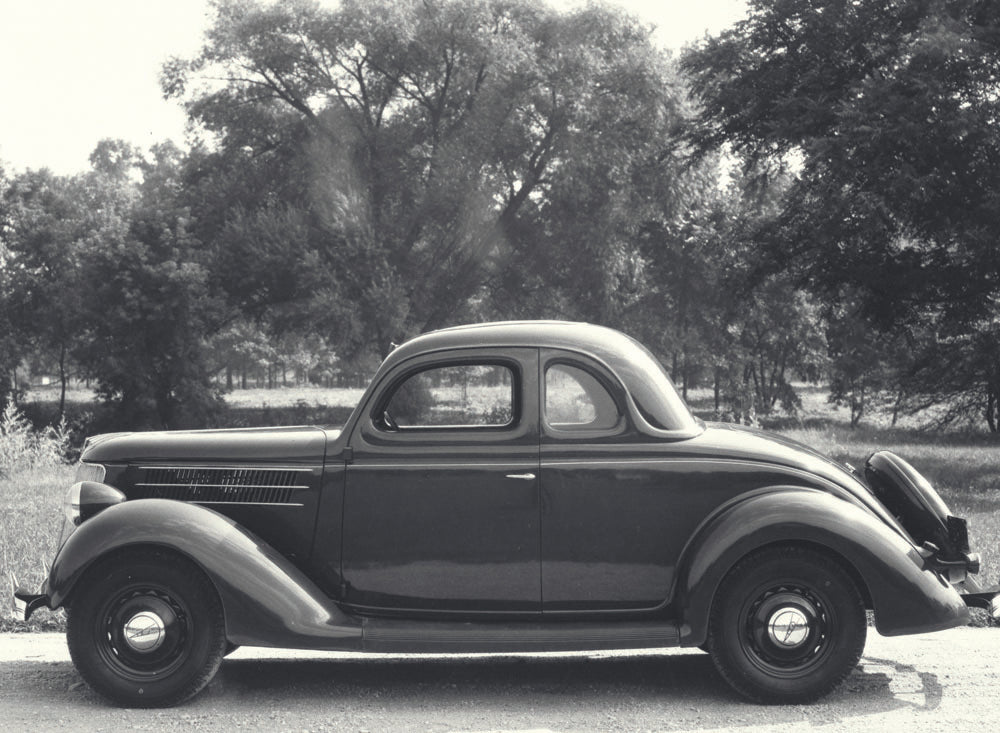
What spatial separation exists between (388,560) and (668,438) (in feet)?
4.74

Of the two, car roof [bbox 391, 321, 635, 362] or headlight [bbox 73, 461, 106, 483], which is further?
headlight [bbox 73, 461, 106, 483]

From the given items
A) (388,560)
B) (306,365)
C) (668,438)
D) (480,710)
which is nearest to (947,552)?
(668,438)

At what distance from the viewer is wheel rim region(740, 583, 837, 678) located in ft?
15.7

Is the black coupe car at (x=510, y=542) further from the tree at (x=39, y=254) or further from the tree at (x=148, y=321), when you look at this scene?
the tree at (x=39, y=254)

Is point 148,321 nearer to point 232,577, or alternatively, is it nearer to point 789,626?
point 232,577

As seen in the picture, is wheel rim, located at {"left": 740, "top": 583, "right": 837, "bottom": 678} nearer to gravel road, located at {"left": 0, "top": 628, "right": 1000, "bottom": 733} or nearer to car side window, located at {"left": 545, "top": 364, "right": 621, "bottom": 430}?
gravel road, located at {"left": 0, "top": 628, "right": 1000, "bottom": 733}

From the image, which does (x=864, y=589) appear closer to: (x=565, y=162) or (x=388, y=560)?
(x=388, y=560)

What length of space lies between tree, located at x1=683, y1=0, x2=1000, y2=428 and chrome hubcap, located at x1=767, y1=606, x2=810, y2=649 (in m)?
11.3

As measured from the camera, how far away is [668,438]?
4.96 meters

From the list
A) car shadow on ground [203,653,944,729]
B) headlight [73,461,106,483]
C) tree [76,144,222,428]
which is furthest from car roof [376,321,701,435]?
tree [76,144,222,428]

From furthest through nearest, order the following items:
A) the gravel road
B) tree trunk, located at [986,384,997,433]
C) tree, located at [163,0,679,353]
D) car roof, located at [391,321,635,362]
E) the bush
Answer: tree, located at [163,0,679,353] → tree trunk, located at [986,384,997,433] → the bush → car roof, located at [391,321,635,362] → the gravel road

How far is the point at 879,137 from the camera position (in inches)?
584

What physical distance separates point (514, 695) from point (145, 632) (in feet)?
5.71

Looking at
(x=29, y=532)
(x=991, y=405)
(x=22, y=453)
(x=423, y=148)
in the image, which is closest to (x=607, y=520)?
(x=29, y=532)
